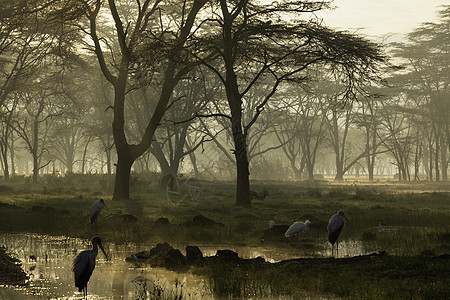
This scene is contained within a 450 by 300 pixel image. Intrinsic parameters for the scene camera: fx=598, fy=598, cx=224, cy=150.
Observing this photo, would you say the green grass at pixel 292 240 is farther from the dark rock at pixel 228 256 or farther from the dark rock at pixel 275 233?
the dark rock at pixel 228 256

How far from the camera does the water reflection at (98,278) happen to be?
8.74 metres

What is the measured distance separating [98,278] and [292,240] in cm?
550

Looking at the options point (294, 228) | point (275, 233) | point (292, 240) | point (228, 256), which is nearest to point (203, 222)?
point (275, 233)

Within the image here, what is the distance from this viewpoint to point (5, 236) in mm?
14930

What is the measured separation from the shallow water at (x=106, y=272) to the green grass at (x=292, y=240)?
38cm

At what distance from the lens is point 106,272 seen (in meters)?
10.5

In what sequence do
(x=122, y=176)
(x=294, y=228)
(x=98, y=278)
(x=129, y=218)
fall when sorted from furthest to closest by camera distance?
(x=122, y=176), (x=129, y=218), (x=294, y=228), (x=98, y=278)

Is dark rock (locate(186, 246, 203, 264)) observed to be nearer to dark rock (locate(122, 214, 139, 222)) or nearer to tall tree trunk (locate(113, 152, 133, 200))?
dark rock (locate(122, 214, 139, 222))

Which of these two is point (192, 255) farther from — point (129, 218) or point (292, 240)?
point (129, 218)

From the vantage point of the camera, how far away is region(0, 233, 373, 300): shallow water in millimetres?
8812

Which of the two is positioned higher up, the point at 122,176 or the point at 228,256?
the point at 122,176

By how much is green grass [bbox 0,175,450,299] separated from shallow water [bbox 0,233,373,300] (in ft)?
1.25

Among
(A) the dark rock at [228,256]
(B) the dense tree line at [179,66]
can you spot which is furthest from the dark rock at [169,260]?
(B) the dense tree line at [179,66]

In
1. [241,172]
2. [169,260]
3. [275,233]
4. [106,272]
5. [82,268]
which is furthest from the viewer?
[241,172]
